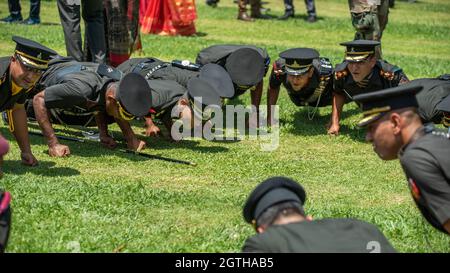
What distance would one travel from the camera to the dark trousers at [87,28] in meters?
10.3

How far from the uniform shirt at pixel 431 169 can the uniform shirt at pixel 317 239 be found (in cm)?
58

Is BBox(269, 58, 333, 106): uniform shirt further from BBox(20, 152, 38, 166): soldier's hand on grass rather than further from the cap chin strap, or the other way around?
BBox(20, 152, 38, 166): soldier's hand on grass

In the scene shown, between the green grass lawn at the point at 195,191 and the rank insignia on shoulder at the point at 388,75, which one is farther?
the rank insignia on shoulder at the point at 388,75

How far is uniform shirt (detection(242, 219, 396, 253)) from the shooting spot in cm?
376

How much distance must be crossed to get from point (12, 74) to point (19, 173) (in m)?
0.89

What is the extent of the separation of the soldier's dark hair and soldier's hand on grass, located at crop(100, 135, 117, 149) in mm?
4886

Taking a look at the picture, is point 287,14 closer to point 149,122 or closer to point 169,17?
point 169,17

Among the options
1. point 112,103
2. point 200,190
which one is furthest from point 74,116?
point 200,190

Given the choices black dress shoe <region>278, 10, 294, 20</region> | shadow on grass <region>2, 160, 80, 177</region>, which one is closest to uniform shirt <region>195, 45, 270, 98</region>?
shadow on grass <region>2, 160, 80, 177</region>

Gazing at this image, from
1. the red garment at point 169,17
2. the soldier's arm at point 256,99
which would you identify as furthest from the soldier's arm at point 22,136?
the red garment at point 169,17

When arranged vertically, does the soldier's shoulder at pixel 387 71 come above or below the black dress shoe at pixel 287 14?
above

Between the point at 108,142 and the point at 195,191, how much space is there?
191 centimetres

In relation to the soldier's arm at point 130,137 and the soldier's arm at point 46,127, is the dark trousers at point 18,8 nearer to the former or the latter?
the soldier's arm at point 130,137
